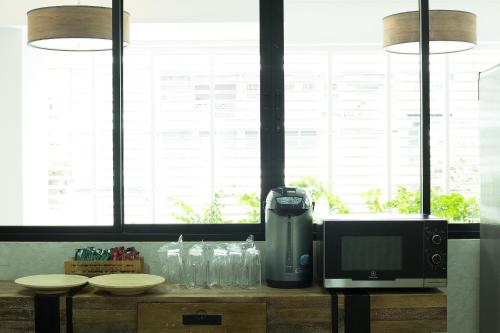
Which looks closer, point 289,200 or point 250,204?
point 289,200

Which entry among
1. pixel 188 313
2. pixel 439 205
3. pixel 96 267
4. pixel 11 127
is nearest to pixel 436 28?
pixel 439 205

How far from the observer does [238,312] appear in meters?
2.63

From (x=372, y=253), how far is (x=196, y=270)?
2.61 feet

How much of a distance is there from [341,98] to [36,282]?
6.69 ft

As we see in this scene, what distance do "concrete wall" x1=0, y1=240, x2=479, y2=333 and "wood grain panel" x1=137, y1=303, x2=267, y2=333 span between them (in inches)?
19.5

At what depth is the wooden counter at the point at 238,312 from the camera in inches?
103

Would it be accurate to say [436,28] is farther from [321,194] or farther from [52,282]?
[52,282]

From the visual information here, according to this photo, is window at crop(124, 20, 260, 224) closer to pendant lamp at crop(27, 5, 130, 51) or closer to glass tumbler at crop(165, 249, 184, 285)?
pendant lamp at crop(27, 5, 130, 51)

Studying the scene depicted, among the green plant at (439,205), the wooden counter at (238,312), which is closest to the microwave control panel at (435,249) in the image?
the wooden counter at (238,312)

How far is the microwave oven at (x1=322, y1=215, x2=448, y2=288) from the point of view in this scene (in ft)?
8.86

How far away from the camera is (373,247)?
2.73 m

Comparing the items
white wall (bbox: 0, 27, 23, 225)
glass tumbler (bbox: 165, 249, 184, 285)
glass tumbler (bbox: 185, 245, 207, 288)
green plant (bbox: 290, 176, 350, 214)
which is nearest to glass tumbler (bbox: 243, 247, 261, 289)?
glass tumbler (bbox: 185, 245, 207, 288)

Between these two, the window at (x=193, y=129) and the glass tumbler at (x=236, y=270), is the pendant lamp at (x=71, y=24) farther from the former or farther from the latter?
the glass tumbler at (x=236, y=270)

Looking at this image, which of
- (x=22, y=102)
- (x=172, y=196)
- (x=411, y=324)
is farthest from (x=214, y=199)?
(x=22, y=102)
